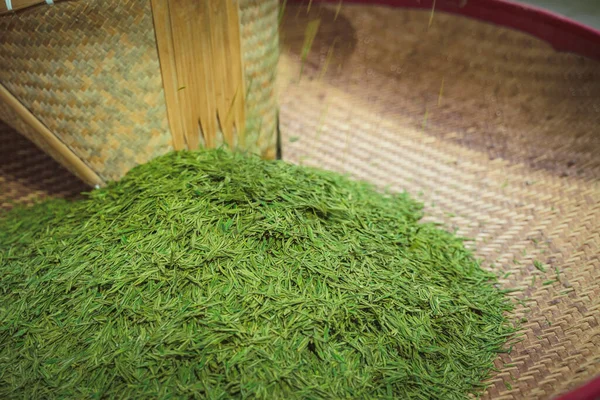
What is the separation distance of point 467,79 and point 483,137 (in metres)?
0.31

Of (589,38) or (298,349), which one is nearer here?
Result: (298,349)

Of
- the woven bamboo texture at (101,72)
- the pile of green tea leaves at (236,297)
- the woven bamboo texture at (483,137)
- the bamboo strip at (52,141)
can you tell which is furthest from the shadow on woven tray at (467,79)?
the bamboo strip at (52,141)

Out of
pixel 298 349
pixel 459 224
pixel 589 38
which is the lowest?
pixel 459 224

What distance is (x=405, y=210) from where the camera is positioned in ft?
5.79

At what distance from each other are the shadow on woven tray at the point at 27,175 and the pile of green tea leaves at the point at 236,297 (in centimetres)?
31

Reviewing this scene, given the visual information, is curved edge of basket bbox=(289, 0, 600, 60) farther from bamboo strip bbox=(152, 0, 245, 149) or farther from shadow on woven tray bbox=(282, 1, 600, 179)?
bamboo strip bbox=(152, 0, 245, 149)

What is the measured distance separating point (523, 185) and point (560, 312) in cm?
66

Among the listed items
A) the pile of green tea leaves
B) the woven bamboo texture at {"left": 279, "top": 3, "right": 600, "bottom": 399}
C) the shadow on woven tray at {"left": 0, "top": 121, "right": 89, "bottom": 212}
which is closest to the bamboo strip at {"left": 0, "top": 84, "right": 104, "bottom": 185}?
the pile of green tea leaves

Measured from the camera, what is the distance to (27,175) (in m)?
1.91

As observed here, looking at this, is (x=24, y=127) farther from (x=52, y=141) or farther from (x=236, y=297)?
(x=236, y=297)

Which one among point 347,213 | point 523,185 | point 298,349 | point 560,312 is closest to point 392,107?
point 523,185

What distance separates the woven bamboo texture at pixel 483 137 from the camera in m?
1.48

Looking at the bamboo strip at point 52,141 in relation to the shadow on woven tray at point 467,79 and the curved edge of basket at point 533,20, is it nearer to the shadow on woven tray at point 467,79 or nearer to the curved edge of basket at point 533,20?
the shadow on woven tray at point 467,79

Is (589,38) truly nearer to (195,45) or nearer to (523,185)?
(523,185)
